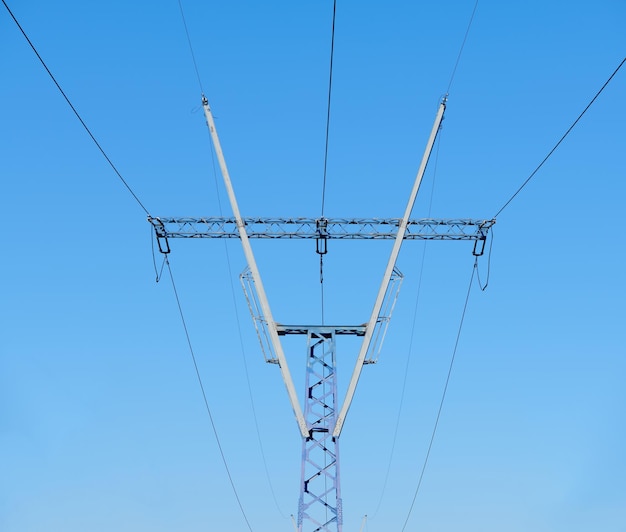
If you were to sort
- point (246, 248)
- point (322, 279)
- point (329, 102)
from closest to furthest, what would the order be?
1. point (329, 102)
2. point (246, 248)
3. point (322, 279)

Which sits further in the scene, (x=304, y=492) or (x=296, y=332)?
(x=296, y=332)

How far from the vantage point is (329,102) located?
1000 inches

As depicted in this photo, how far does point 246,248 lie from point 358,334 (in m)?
4.56

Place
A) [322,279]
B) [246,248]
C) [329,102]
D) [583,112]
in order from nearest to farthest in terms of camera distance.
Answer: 1. [583,112]
2. [329,102]
3. [246,248]
4. [322,279]

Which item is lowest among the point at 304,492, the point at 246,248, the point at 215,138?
the point at 304,492

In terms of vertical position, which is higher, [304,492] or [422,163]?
[422,163]

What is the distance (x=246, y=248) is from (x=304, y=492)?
778cm

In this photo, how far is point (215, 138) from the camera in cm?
2886

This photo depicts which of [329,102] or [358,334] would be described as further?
→ [358,334]

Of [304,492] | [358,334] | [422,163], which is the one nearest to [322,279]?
[358,334]

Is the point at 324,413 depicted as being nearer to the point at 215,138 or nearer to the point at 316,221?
the point at 316,221

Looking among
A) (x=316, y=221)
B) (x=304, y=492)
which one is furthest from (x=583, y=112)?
(x=304, y=492)

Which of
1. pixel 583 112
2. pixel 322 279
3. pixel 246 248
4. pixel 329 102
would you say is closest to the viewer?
pixel 583 112

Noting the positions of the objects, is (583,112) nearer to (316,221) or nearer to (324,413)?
(316,221)
